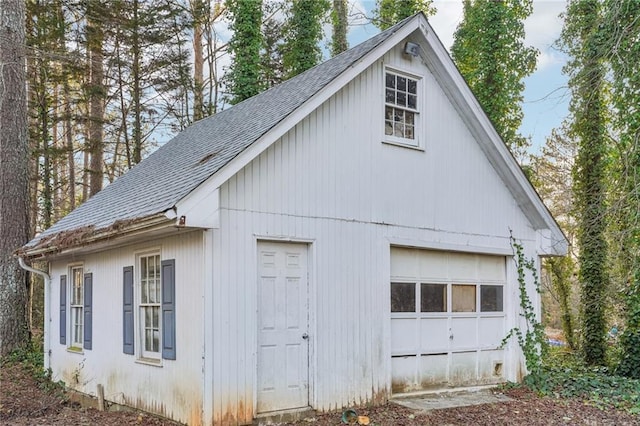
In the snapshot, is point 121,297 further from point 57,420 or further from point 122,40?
point 122,40

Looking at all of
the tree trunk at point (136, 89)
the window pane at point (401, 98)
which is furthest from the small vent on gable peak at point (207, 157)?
the tree trunk at point (136, 89)

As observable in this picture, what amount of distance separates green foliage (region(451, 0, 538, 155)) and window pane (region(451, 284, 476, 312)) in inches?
369

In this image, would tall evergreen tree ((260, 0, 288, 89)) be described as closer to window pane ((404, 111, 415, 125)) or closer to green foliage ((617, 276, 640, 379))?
window pane ((404, 111, 415, 125))

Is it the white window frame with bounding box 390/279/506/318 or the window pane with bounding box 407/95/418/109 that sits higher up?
the window pane with bounding box 407/95/418/109

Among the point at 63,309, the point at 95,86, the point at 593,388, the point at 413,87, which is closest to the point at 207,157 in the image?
the point at 413,87

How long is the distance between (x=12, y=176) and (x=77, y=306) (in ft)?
16.4

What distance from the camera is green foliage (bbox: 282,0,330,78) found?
21297mm

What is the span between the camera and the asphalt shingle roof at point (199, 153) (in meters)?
7.31

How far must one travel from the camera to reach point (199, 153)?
30.3 ft

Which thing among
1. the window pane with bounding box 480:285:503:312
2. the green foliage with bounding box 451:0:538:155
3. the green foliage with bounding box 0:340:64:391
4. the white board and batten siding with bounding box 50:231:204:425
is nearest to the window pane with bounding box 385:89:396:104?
the window pane with bounding box 480:285:503:312

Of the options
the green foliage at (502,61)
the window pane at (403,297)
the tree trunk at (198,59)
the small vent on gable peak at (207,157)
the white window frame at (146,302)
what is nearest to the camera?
the white window frame at (146,302)

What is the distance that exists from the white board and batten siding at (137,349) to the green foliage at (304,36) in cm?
1277

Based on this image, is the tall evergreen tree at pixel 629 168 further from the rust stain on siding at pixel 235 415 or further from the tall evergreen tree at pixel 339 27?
the tall evergreen tree at pixel 339 27

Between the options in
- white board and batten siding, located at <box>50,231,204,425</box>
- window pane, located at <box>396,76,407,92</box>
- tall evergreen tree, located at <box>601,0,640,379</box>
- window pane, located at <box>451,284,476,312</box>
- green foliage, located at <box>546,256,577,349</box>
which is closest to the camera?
white board and batten siding, located at <box>50,231,204,425</box>
